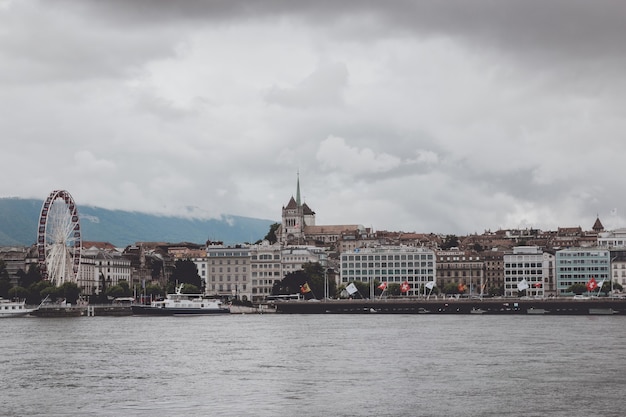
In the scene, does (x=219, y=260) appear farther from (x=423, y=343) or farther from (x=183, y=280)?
(x=423, y=343)

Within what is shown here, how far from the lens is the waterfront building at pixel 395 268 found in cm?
19775

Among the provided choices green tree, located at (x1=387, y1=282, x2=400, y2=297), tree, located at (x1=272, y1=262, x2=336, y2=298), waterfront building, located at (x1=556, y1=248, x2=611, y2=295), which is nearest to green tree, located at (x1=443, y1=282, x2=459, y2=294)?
green tree, located at (x1=387, y1=282, x2=400, y2=297)

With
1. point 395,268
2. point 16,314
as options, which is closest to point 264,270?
point 395,268

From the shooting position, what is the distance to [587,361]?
60938 mm

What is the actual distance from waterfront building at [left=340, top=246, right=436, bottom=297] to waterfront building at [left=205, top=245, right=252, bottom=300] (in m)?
16.6

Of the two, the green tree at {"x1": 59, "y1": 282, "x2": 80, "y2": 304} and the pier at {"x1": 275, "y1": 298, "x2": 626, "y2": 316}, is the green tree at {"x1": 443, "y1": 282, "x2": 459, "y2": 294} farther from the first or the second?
the green tree at {"x1": 59, "y1": 282, "x2": 80, "y2": 304}

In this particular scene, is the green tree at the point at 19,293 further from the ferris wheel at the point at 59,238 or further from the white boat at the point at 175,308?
the white boat at the point at 175,308

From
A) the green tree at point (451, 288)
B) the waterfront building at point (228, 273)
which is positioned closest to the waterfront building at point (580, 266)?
the green tree at point (451, 288)

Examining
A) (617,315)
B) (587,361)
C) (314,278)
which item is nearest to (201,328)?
(587,361)

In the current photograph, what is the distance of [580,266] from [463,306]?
42352 millimetres

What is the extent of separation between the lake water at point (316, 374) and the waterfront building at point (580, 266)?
4210 inches

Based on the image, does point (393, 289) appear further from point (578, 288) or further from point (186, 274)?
point (186, 274)

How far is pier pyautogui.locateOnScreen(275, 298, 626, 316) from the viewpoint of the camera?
15338 cm

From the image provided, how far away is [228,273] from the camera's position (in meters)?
196
